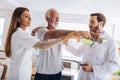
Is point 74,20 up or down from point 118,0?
down

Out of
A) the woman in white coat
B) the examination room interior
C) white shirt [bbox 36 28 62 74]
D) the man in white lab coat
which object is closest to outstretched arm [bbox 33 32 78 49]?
the woman in white coat

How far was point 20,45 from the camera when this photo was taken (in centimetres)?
137

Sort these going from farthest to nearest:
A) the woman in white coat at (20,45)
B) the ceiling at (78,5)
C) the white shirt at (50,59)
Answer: the ceiling at (78,5) < the white shirt at (50,59) < the woman in white coat at (20,45)

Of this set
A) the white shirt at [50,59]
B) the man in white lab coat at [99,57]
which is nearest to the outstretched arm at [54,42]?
the white shirt at [50,59]

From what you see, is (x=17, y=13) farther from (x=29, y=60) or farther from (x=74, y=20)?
(x=74, y=20)

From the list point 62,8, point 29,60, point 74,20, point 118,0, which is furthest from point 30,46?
point 74,20

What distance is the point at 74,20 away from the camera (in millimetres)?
3490

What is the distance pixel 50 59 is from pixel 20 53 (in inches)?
9.8

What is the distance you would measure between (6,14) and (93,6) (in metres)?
1.76

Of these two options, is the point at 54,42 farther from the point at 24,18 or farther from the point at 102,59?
the point at 102,59

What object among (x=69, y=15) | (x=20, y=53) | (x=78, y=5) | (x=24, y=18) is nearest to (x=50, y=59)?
(x=20, y=53)

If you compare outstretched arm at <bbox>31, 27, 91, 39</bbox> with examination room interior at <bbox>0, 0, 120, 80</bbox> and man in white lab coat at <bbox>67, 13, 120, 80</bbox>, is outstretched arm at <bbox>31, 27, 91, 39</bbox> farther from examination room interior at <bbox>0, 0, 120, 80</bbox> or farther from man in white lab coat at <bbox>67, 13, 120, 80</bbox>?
examination room interior at <bbox>0, 0, 120, 80</bbox>

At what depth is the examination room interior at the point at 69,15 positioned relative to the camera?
289 cm

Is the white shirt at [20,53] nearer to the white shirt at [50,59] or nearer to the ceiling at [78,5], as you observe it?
the white shirt at [50,59]
